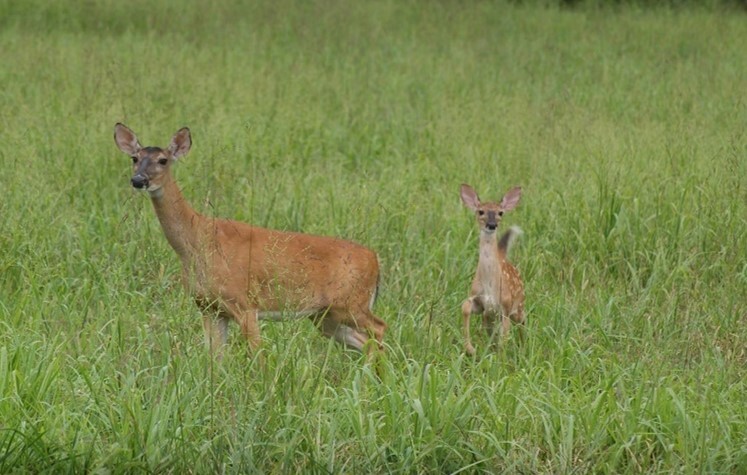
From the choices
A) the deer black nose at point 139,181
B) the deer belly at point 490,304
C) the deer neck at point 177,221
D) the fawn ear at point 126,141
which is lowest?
the deer belly at point 490,304

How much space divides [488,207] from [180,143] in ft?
5.40

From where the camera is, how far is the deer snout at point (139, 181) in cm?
634

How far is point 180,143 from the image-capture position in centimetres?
680

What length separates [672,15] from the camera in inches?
714

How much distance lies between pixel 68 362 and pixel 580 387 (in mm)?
2030

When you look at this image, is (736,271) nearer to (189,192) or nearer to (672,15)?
(189,192)

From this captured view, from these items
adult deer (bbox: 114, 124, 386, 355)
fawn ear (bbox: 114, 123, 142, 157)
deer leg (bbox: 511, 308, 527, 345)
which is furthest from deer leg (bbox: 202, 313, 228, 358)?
deer leg (bbox: 511, 308, 527, 345)

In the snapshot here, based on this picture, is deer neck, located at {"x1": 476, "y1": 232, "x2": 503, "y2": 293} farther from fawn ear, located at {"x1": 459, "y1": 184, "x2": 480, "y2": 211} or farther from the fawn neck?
fawn ear, located at {"x1": 459, "y1": 184, "x2": 480, "y2": 211}

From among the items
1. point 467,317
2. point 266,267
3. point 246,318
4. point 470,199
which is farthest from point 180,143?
point 467,317

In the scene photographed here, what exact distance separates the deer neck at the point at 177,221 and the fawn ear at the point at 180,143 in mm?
252

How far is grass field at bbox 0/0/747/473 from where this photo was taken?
4789mm

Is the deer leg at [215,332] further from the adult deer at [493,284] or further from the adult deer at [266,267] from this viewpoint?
the adult deer at [493,284]

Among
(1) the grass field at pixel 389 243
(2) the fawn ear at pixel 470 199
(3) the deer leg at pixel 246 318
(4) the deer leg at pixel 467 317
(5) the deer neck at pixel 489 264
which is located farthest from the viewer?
(2) the fawn ear at pixel 470 199

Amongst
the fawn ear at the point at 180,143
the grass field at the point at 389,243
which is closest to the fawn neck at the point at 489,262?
the grass field at the point at 389,243
